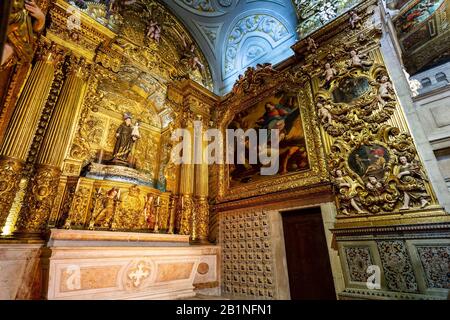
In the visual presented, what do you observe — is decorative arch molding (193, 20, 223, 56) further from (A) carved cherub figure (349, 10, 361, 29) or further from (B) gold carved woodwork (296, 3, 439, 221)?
(A) carved cherub figure (349, 10, 361, 29)

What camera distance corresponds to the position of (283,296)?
458cm

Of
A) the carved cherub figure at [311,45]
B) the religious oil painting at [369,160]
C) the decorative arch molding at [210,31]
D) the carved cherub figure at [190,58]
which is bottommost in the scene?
the religious oil painting at [369,160]

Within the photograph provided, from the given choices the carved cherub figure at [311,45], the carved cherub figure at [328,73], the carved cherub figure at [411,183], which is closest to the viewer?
the carved cherub figure at [411,183]

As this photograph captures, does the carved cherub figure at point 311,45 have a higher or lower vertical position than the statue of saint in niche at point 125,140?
higher

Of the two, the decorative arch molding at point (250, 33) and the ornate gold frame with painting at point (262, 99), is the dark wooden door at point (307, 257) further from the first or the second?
the decorative arch molding at point (250, 33)

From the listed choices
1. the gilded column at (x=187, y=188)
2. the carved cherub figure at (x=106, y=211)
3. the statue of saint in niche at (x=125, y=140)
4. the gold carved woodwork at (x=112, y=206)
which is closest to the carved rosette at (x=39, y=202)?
the gold carved woodwork at (x=112, y=206)

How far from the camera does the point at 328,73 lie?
16.9 feet

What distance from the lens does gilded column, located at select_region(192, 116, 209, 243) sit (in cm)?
608

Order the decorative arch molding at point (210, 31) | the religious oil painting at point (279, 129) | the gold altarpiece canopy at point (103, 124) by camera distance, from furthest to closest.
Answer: the decorative arch molding at point (210, 31) < the religious oil painting at point (279, 129) < the gold altarpiece canopy at point (103, 124)

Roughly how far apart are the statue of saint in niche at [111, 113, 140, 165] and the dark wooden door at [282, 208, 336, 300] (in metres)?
4.36

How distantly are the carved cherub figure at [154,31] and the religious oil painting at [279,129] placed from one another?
3.54m

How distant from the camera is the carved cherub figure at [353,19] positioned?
4.96m

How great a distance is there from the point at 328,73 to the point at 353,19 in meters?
1.28

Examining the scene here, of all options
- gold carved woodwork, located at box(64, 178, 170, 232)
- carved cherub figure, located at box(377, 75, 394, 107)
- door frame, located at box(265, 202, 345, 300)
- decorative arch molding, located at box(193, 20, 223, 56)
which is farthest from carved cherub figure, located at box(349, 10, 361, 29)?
gold carved woodwork, located at box(64, 178, 170, 232)
